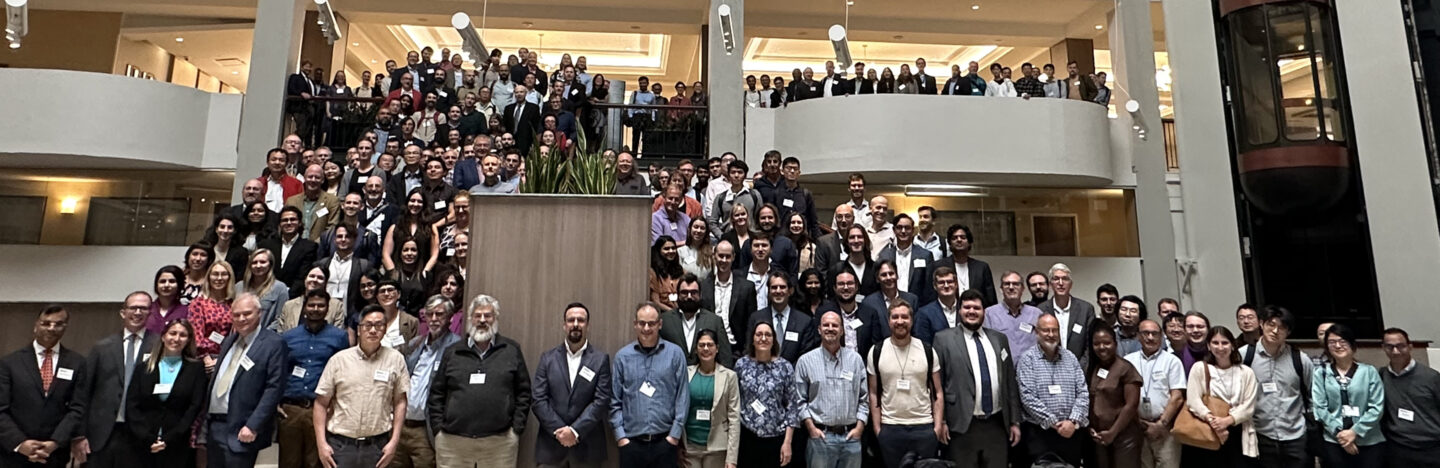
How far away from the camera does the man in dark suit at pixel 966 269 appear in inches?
231

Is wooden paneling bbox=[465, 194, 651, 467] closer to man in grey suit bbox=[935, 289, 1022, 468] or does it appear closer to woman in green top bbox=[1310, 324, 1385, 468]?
man in grey suit bbox=[935, 289, 1022, 468]

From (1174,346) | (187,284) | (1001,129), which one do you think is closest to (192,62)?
(187,284)

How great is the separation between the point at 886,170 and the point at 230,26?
10.6m

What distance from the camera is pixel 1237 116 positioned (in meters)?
10.3

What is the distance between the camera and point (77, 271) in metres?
9.96

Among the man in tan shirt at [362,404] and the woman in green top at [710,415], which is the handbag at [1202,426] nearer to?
the woman in green top at [710,415]

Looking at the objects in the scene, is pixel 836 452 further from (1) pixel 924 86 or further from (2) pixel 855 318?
(1) pixel 924 86

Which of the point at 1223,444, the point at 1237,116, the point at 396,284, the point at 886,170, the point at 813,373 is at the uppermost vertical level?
the point at 1237,116

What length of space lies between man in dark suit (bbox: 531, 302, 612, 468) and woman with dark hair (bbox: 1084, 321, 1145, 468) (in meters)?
2.86

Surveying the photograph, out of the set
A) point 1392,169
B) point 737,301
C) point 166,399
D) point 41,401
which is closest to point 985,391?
point 737,301

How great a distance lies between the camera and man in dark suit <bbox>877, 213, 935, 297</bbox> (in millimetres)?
6012

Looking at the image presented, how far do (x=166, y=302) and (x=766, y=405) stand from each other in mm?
3558

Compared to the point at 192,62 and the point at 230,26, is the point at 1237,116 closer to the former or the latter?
the point at 230,26

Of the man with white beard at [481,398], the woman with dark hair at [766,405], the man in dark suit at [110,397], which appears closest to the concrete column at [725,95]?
the woman with dark hair at [766,405]
